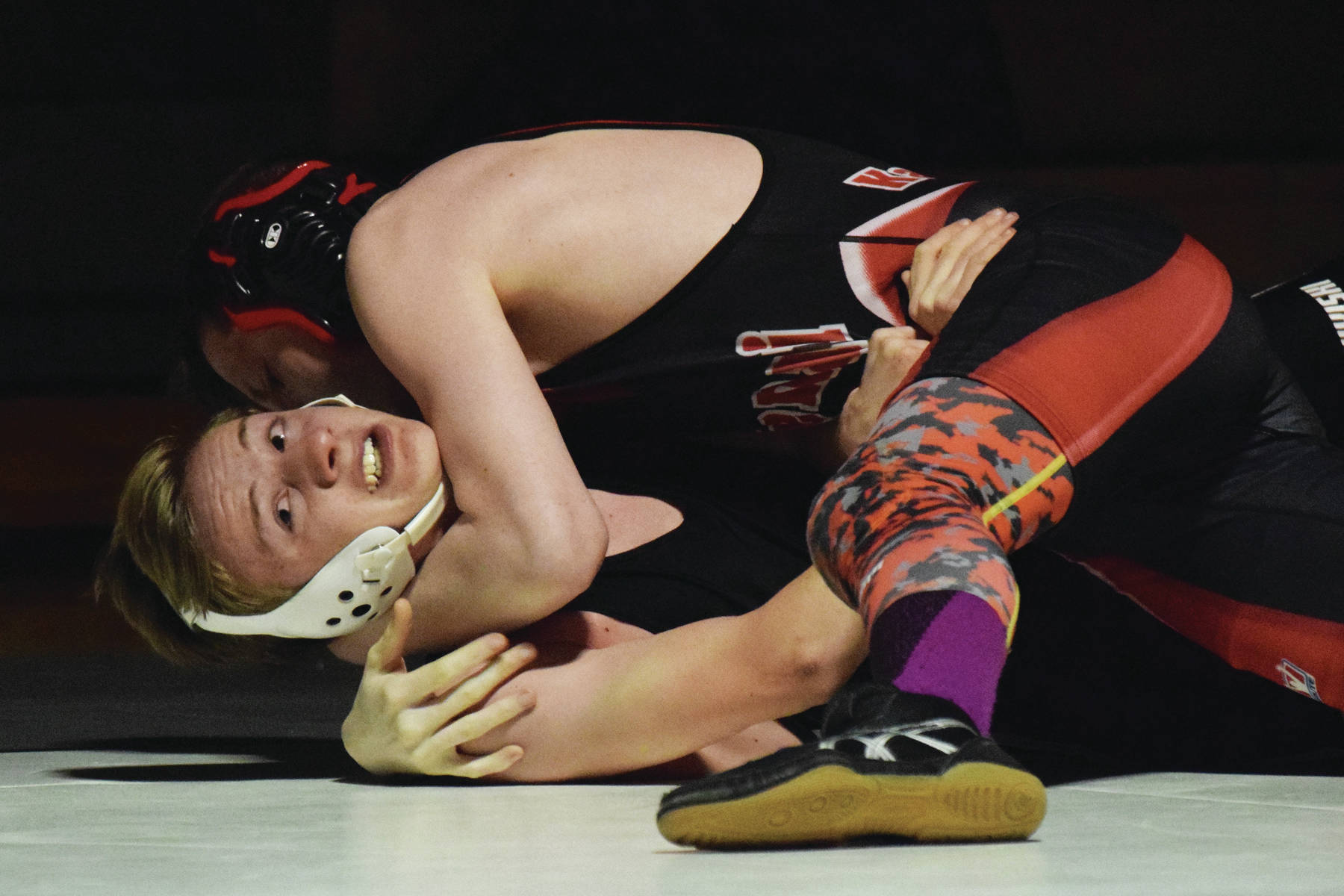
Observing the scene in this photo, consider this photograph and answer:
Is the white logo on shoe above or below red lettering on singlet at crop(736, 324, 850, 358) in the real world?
below

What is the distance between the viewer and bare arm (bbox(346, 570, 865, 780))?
4.26 feet

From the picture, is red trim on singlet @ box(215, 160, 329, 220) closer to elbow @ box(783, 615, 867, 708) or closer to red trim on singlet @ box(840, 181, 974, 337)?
red trim on singlet @ box(840, 181, 974, 337)

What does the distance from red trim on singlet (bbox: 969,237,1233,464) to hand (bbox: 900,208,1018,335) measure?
0.14 meters

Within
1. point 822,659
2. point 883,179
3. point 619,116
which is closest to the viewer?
point 822,659

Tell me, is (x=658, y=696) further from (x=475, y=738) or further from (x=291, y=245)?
(x=291, y=245)

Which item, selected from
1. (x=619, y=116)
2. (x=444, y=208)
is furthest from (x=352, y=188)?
(x=619, y=116)

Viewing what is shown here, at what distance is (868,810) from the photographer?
0.85 metres

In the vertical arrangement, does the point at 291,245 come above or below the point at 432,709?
above

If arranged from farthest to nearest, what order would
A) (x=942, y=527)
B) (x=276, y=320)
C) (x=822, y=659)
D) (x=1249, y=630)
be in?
1. (x=276, y=320)
2. (x=1249, y=630)
3. (x=822, y=659)
4. (x=942, y=527)

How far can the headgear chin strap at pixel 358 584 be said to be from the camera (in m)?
1.55

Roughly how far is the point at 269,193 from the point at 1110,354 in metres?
0.94

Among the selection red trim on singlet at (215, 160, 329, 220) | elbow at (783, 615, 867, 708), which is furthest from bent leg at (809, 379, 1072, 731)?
red trim on singlet at (215, 160, 329, 220)

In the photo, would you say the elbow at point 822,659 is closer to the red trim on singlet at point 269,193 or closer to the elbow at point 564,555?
the elbow at point 564,555

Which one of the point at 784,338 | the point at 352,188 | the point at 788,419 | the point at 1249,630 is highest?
the point at 352,188
